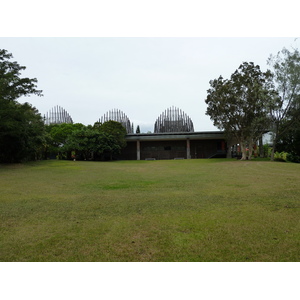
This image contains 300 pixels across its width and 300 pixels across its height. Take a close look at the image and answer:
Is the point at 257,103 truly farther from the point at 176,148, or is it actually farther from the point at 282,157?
the point at 176,148

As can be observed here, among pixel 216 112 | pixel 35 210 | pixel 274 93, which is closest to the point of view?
pixel 35 210

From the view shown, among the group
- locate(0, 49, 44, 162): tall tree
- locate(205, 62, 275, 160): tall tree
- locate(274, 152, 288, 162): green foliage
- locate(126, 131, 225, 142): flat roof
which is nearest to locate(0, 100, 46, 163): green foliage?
locate(0, 49, 44, 162): tall tree

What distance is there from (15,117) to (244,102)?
2214 centimetres

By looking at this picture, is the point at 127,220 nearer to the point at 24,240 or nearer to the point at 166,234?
the point at 166,234

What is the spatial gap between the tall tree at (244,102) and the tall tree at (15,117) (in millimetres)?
18803

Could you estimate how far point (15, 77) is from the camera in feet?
60.8

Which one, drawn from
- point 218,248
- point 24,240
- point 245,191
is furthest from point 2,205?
point 245,191

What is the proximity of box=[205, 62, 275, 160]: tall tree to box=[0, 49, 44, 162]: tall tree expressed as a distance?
61.7 feet

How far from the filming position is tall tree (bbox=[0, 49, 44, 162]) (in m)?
16.9

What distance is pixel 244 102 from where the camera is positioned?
89.5 feet

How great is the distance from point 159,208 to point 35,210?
9.01 feet

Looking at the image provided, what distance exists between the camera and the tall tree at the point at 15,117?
666 inches

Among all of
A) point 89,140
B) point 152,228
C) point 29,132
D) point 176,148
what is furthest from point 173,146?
point 152,228

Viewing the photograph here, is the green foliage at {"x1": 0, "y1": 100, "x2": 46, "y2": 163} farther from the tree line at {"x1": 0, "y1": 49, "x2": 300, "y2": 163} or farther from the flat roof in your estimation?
the flat roof
